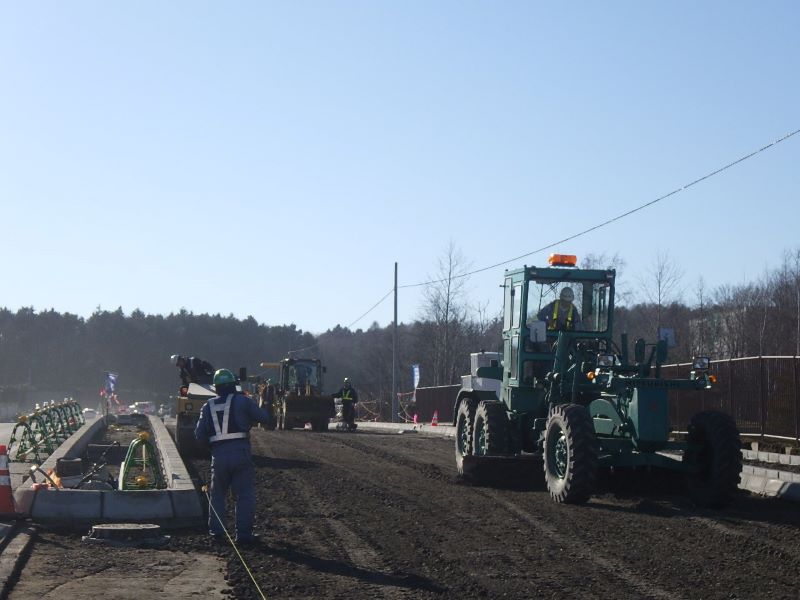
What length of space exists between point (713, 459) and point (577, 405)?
170 cm

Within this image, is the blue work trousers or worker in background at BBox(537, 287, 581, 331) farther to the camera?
worker in background at BBox(537, 287, 581, 331)

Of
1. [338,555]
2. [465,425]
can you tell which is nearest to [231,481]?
[338,555]

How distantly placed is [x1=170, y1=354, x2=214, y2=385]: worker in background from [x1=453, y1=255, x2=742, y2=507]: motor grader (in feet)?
26.8

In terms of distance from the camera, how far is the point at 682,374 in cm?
2469

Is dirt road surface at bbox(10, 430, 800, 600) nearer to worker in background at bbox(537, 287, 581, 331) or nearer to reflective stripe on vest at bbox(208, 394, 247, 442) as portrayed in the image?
reflective stripe on vest at bbox(208, 394, 247, 442)

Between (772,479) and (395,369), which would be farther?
(395,369)

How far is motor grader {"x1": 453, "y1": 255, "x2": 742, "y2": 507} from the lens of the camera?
12.5 metres

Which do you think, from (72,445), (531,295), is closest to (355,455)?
(72,445)

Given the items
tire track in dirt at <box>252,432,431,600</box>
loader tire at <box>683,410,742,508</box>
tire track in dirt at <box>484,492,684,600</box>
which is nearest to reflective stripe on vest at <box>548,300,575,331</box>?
loader tire at <box>683,410,742,508</box>

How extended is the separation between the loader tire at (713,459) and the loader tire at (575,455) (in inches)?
52.1

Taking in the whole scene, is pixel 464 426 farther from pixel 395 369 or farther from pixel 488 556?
pixel 395 369

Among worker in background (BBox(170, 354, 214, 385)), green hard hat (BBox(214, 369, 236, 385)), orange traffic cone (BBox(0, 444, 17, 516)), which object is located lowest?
orange traffic cone (BBox(0, 444, 17, 516))

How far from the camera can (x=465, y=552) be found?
31.6 ft

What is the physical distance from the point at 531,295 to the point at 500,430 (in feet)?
6.59
